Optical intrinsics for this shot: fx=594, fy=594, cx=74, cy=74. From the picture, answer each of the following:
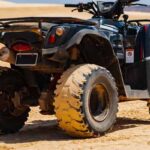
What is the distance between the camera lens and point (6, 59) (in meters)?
7.53

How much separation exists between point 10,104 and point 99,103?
130 cm

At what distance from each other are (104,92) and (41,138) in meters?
1.02

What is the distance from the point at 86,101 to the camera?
23.7 feet

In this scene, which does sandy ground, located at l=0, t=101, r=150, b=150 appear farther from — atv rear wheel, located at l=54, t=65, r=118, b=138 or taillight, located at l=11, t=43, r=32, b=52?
taillight, located at l=11, t=43, r=32, b=52

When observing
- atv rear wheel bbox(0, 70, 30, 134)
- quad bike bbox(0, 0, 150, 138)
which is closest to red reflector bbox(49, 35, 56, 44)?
quad bike bbox(0, 0, 150, 138)

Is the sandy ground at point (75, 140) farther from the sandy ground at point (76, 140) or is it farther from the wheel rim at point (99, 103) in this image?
the wheel rim at point (99, 103)

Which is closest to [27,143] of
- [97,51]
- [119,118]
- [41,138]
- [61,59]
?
[41,138]

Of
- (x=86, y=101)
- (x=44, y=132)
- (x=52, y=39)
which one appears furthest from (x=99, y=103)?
(x=52, y=39)

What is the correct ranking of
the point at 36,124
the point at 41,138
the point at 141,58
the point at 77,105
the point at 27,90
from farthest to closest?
the point at 36,124 → the point at 141,58 → the point at 27,90 → the point at 41,138 → the point at 77,105

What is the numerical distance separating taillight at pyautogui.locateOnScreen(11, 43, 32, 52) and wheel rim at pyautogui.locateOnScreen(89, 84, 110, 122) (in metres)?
1.01

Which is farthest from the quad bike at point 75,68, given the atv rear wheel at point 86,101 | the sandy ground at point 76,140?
the sandy ground at point 76,140

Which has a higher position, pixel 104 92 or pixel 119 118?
pixel 104 92

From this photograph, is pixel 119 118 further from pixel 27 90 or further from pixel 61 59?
pixel 61 59

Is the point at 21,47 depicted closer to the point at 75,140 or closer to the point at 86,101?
the point at 86,101
